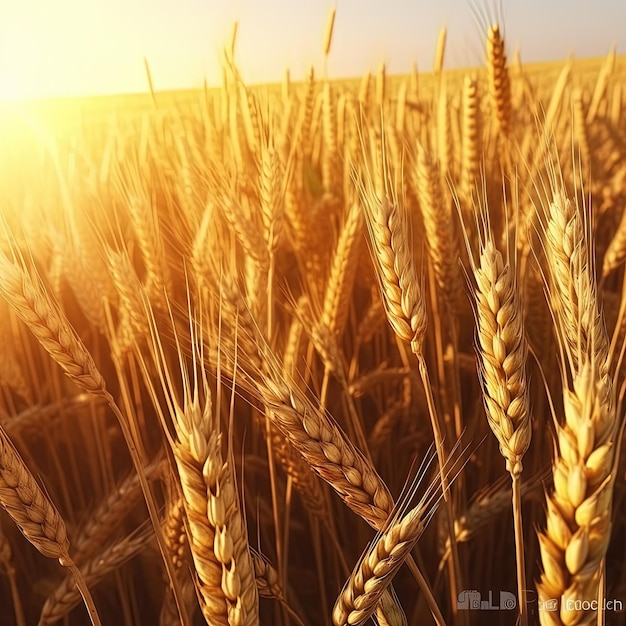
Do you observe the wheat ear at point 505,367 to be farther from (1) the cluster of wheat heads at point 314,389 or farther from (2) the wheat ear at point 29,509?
(2) the wheat ear at point 29,509

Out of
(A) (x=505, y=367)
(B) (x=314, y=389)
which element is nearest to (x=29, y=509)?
(A) (x=505, y=367)

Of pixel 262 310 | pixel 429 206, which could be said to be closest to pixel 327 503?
pixel 262 310

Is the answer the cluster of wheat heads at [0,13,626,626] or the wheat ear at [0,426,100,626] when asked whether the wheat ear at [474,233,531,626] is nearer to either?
the cluster of wheat heads at [0,13,626,626]

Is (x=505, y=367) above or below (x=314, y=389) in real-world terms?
above

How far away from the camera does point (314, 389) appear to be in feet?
3.98

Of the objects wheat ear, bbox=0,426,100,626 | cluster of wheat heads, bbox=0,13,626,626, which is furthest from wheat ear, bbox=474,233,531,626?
wheat ear, bbox=0,426,100,626

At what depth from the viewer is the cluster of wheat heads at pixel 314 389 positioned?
0.48 meters

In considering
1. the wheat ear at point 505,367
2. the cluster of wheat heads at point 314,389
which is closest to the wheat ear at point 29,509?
the cluster of wheat heads at point 314,389

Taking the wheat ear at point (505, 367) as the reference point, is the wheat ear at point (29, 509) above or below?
below

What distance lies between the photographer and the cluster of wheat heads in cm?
48

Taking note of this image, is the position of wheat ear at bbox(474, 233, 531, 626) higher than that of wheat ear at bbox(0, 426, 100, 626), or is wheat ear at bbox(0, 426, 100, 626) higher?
wheat ear at bbox(474, 233, 531, 626)

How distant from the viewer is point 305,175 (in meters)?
1.90

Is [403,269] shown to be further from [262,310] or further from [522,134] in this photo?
[522,134]

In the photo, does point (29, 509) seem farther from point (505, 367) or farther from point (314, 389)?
point (314, 389)
